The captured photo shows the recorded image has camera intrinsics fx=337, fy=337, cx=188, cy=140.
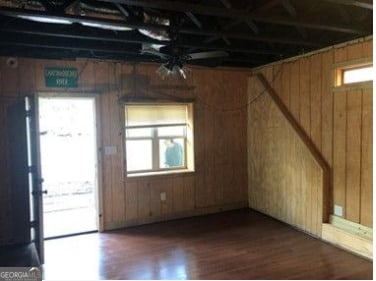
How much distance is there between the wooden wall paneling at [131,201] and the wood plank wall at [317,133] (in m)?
2.01

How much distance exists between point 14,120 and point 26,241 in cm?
154

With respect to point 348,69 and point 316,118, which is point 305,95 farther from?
point 348,69

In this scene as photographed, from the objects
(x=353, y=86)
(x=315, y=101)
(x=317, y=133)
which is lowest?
(x=317, y=133)

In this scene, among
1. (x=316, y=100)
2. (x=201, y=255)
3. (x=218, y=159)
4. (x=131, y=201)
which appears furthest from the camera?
(x=218, y=159)

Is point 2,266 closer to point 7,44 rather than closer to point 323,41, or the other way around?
point 7,44

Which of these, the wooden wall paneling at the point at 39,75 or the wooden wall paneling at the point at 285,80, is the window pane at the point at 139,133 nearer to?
the wooden wall paneling at the point at 39,75

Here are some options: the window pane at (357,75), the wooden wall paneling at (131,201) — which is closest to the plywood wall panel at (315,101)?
the window pane at (357,75)

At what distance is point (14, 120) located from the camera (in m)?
4.21

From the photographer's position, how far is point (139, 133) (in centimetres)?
503

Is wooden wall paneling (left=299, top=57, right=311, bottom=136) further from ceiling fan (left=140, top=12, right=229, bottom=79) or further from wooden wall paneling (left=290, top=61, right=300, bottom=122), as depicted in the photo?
ceiling fan (left=140, top=12, right=229, bottom=79)

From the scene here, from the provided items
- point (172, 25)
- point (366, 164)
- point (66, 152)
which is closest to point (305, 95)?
point (366, 164)

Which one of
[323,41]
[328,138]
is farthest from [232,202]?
[323,41]

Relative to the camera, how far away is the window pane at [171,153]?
5.24 meters

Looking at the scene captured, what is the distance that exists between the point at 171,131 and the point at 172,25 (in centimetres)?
238
